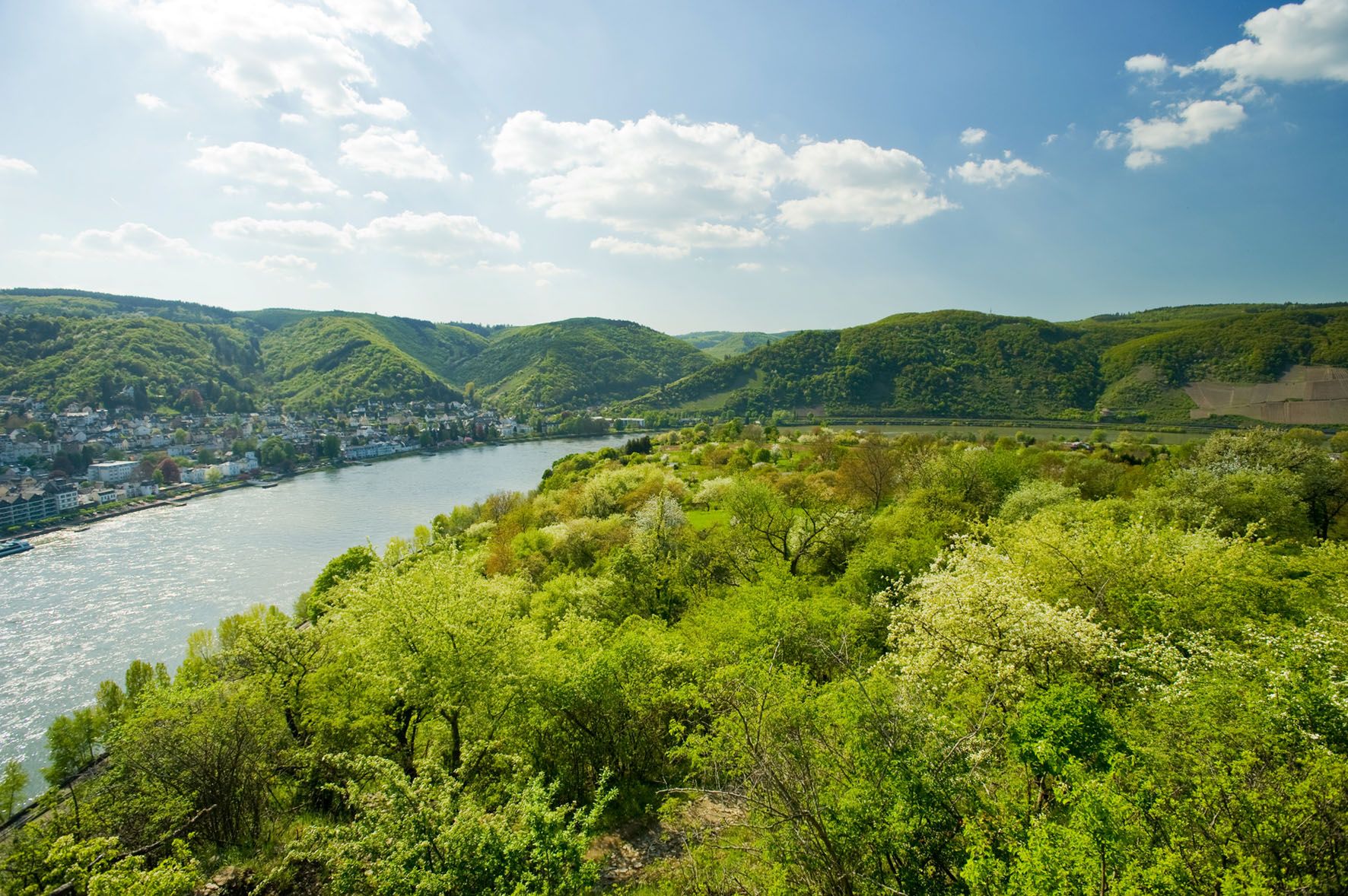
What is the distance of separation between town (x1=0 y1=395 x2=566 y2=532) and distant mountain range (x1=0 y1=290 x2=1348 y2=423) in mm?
10252

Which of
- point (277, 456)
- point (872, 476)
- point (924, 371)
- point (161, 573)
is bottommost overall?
point (161, 573)

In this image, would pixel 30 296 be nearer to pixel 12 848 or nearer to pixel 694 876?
pixel 12 848

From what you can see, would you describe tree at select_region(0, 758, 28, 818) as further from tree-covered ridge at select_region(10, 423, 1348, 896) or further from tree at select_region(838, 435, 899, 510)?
tree at select_region(838, 435, 899, 510)

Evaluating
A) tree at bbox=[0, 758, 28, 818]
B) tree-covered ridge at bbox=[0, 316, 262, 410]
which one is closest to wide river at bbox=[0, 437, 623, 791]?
tree at bbox=[0, 758, 28, 818]

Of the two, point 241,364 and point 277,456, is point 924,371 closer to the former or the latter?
point 277,456

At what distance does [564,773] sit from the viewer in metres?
12.3

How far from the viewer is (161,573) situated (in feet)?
161

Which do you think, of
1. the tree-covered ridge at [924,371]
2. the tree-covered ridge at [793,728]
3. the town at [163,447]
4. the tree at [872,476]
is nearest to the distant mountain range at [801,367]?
the tree-covered ridge at [924,371]

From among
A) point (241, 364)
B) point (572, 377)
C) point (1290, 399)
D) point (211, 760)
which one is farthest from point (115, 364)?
point (1290, 399)

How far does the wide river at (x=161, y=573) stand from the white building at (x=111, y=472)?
13.7m

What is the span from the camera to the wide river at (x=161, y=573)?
3378 centimetres

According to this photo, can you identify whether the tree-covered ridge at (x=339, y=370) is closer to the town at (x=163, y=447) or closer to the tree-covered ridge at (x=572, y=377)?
the town at (x=163, y=447)

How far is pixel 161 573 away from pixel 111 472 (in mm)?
43975

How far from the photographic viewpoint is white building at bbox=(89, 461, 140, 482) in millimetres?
75938
